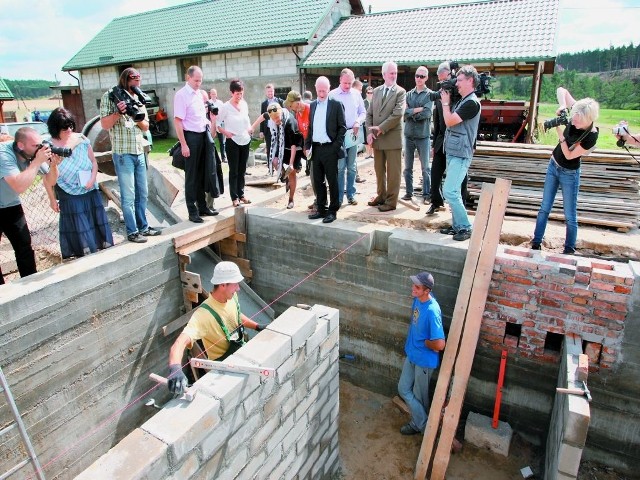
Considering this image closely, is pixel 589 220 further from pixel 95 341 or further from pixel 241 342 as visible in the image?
pixel 95 341

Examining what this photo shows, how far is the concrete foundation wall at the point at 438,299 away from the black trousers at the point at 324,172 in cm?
31

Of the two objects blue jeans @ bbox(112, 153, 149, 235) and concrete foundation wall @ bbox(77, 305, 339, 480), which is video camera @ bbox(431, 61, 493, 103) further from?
blue jeans @ bbox(112, 153, 149, 235)

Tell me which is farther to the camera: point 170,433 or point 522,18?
point 522,18

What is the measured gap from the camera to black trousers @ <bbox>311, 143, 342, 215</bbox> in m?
5.61

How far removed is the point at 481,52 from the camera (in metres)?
12.6

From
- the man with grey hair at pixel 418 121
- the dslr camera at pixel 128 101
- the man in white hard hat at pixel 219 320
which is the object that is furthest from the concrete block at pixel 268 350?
the man with grey hair at pixel 418 121

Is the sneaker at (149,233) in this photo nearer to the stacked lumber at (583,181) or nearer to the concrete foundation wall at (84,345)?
the concrete foundation wall at (84,345)

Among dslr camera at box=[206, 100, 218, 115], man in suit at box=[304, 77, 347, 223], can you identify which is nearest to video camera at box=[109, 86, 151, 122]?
dslr camera at box=[206, 100, 218, 115]

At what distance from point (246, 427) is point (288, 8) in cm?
1785

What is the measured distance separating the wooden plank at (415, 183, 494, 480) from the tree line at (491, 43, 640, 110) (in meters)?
33.8

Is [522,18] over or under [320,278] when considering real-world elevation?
over

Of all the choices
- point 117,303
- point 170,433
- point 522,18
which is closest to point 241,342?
point 170,433

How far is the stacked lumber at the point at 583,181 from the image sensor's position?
5594 millimetres

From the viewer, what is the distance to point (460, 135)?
4934 millimetres
